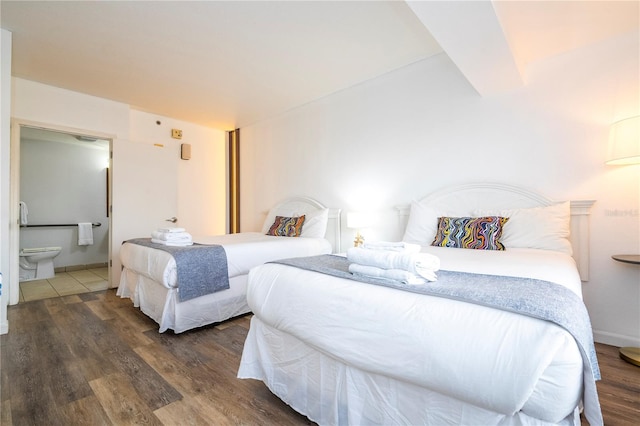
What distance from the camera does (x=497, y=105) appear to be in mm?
2695

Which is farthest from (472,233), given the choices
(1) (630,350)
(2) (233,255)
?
(2) (233,255)

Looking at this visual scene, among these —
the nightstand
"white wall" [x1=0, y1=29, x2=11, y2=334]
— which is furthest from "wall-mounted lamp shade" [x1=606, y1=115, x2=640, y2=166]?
"white wall" [x1=0, y1=29, x2=11, y2=334]

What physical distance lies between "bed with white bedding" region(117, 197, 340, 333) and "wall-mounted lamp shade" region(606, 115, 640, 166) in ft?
8.58

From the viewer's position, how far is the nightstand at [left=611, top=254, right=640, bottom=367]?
1929 millimetres

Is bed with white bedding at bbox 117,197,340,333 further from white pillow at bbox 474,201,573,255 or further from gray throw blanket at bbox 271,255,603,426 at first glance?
white pillow at bbox 474,201,573,255

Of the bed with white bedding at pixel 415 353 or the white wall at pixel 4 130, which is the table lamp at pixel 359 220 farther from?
the white wall at pixel 4 130

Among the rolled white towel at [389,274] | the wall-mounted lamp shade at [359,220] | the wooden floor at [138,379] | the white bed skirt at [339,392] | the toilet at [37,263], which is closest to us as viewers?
the white bed skirt at [339,392]

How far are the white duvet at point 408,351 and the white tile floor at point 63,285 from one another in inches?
134

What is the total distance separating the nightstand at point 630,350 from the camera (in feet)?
6.33

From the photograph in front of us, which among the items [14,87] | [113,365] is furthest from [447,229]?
[14,87]

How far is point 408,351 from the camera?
102cm

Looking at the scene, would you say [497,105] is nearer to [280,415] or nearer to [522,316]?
[522,316]

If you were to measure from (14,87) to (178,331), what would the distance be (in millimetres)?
3460

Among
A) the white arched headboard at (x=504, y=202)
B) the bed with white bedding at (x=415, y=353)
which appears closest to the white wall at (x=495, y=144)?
the white arched headboard at (x=504, y=202)
